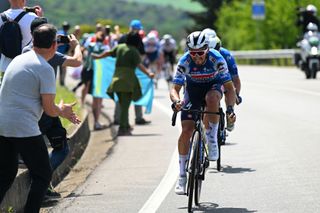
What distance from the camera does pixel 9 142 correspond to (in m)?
8.80

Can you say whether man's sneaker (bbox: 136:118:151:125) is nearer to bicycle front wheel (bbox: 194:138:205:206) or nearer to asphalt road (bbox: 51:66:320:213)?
asphalt road (bbox: 51:66:320:213)

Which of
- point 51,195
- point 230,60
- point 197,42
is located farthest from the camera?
point 230,60

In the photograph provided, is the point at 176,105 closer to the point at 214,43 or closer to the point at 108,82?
the point at 214,43

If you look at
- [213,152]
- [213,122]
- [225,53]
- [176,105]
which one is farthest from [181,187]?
[225,53]

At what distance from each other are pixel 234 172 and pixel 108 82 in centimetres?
942

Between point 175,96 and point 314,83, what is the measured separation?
19.0 metres

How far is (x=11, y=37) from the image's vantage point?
1139 centimetres

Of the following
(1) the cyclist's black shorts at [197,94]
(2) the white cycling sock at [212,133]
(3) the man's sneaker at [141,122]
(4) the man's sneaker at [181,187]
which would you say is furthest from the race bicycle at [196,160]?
(3) the man's sneaker at [141,122]

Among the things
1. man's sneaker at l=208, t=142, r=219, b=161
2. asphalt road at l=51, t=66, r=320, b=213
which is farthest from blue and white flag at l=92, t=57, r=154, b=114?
man's sneaker at l=208, t=142, r=219, b=161

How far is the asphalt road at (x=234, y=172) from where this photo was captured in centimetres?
1062

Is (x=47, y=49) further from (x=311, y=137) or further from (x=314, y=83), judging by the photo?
(x=314, y=83)

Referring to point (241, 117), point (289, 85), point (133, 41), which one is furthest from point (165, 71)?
point (133, 41)

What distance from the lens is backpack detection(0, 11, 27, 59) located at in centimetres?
1135

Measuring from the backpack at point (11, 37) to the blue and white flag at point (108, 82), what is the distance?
9620 millimetres
